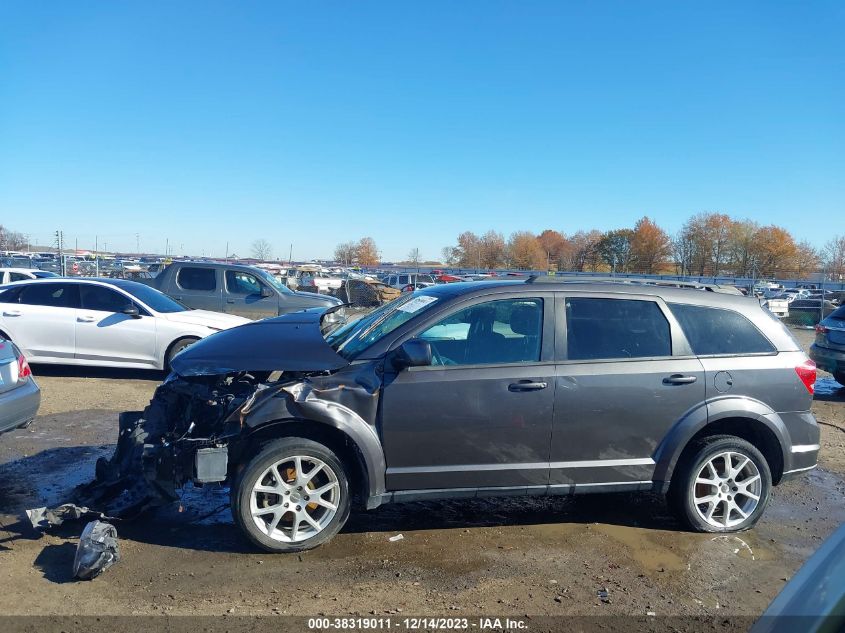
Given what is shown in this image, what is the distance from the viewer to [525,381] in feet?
13.8

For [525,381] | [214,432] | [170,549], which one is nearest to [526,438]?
[525,381]

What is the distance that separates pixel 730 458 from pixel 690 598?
3.93 feet

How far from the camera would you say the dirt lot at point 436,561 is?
350cm

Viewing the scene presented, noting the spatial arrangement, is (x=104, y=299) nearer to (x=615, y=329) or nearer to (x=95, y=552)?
(x=95, y=552)

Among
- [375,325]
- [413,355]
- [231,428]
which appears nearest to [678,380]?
[413,355]

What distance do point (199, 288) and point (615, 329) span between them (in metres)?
9.66

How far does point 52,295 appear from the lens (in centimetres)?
A: 928

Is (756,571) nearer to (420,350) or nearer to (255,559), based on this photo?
(420,350)

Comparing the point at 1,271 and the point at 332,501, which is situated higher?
the point at 1,271

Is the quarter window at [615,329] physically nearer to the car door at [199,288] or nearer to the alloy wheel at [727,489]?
the alloy wheel at [727,489]

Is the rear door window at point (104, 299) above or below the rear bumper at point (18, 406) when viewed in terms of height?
above

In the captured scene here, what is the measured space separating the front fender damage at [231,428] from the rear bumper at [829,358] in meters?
8.51

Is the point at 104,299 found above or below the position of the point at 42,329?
above

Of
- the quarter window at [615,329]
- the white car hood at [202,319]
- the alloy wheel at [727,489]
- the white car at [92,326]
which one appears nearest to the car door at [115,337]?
the white car at [92,326]
